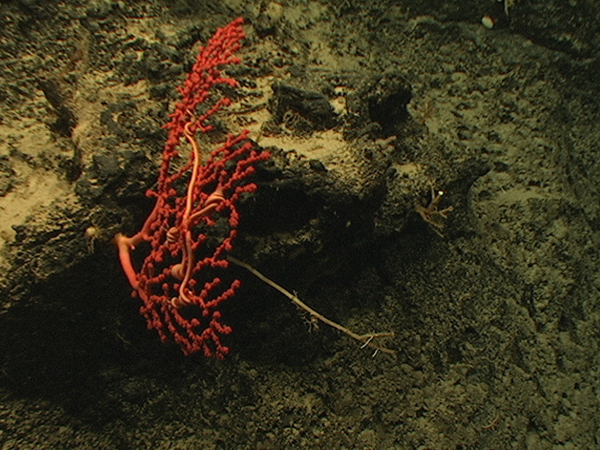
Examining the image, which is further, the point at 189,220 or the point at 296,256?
the point at 296,256

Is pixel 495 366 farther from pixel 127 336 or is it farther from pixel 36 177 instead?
pixel 36 177

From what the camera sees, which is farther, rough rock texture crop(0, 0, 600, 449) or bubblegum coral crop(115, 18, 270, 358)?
rough rock texture crop(0, 0, 600, 449)

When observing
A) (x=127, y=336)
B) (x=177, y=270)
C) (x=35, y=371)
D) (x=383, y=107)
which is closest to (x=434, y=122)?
(x=383, y=107)

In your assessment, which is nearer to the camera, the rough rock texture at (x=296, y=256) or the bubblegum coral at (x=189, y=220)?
the bubblegum coral at (x=189, y=220)
